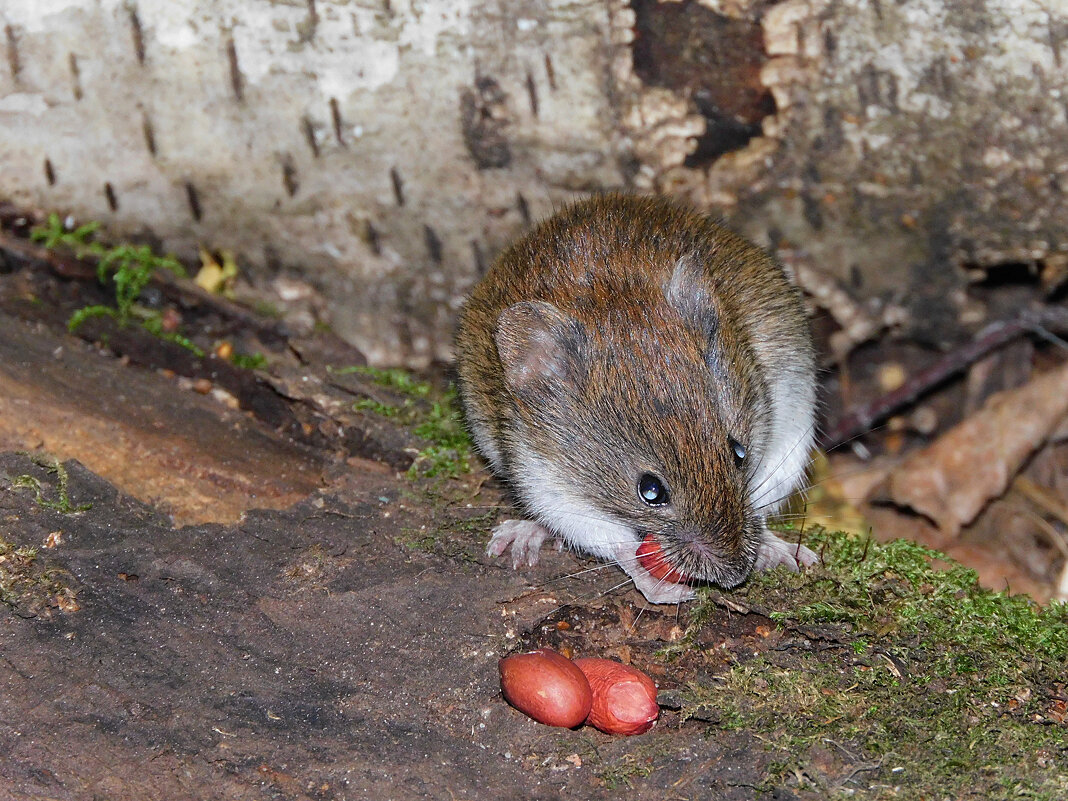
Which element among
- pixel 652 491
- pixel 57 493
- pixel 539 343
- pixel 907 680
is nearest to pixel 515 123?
pixel 539 343

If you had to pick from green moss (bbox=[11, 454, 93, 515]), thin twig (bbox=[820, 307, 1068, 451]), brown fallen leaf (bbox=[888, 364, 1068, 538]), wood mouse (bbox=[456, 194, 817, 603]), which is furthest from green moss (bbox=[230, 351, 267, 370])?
brown fallen leaf (bbox=[888, 364, 1068, 538])

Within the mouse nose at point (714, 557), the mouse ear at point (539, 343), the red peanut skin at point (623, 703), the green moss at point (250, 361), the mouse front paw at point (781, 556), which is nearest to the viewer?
the red peanut skin at point (623, 703)

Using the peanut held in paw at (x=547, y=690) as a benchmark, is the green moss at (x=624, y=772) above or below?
below

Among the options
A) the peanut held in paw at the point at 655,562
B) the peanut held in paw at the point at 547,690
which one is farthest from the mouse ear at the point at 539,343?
the peanut held in paw at the point at 547,690

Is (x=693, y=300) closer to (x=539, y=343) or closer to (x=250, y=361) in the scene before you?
(x=539, y=343)

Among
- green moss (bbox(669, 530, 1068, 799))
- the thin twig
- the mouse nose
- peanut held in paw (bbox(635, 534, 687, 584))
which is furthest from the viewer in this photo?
the thin twig

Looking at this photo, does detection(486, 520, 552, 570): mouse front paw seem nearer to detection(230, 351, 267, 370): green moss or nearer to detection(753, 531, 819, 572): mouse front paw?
detection(753, 531, 819, 572): mouse front paw

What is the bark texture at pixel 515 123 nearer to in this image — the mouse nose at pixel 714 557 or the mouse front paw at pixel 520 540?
the mouse front paw at pixel 520 540
